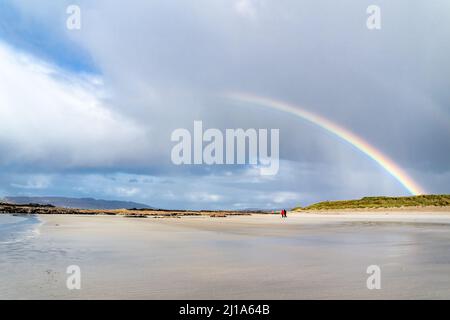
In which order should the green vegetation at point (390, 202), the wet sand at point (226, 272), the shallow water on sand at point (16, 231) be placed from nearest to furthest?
1. the wet sand at point (226, 272)
2. the shallow water on sand at point (16, 231)
3. the green vegetation at point (390, 202)

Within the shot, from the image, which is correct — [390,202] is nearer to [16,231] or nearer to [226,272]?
[16,231]

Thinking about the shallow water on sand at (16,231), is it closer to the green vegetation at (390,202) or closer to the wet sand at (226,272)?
the wet sand at (226,272)

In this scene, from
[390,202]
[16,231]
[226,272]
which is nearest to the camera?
[226,272]

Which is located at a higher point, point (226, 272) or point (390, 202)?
point (390, 202)

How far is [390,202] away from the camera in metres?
87.1

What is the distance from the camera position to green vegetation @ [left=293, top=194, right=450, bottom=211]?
76137 millimetres

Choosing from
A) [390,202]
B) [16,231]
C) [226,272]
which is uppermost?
[390,202]

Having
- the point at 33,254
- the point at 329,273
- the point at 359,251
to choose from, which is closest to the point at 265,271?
the point at 329,273

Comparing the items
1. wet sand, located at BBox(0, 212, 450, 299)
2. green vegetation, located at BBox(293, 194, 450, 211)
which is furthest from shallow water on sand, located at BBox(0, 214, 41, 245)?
green vegetation, located at BBox(293, 194, 450, 211)

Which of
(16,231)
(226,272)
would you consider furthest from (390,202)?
(226,272)

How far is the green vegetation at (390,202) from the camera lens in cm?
7614

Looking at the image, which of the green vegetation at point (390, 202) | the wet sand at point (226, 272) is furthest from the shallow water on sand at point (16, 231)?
the green vegetation at point (390, 202)
